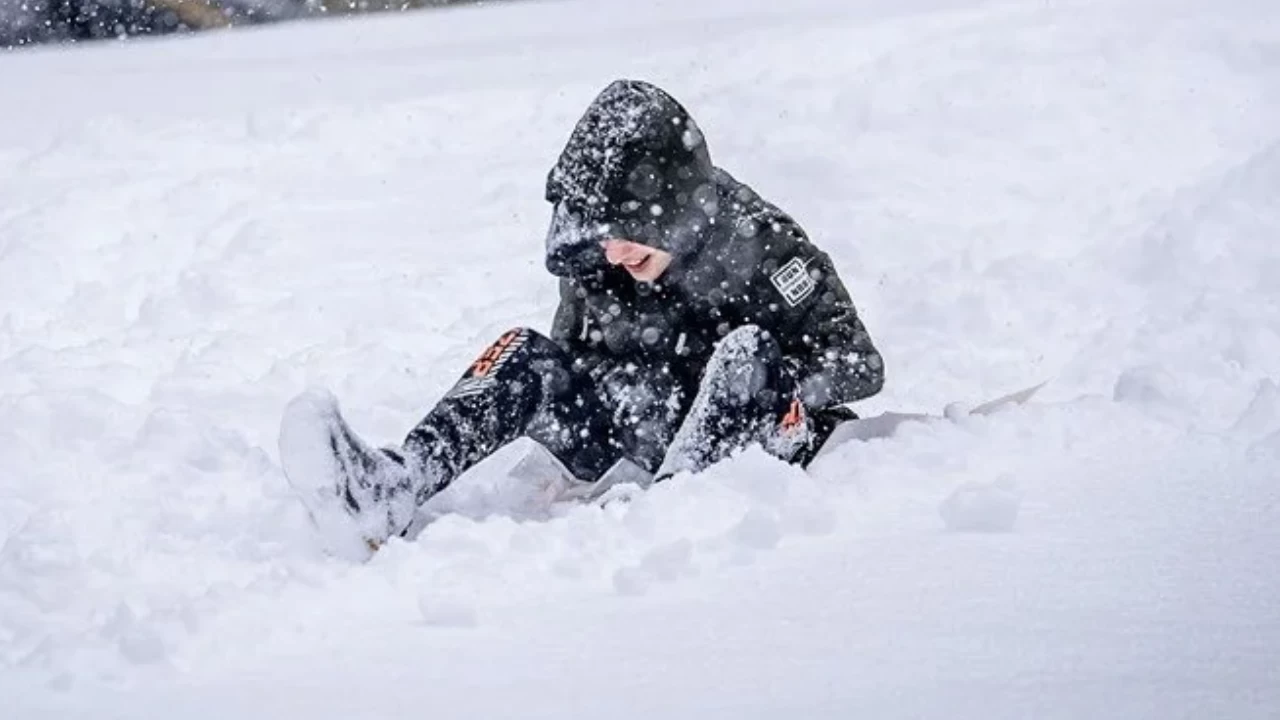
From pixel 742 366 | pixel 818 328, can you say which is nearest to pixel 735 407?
pixel 742 366

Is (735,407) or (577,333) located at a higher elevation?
(735,407)

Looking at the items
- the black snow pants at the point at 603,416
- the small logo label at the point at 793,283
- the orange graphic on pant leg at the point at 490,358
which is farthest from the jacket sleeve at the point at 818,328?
the orange graphic on pant leg at the point at 490,358

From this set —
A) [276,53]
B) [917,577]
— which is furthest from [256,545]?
[276,53]

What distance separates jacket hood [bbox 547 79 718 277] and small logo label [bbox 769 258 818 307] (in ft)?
0.67

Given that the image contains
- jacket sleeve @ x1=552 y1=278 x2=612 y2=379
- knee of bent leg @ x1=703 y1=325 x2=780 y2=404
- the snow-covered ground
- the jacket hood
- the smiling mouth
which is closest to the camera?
the snow-covered ground

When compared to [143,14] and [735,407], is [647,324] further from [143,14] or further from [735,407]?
[143,14]

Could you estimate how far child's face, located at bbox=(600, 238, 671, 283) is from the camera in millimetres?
3736

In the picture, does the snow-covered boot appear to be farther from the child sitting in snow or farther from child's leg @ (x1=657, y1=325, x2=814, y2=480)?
child's leg @ (x1=657, y1=325, x2=814, y2=480)

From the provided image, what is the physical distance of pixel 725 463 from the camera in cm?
331

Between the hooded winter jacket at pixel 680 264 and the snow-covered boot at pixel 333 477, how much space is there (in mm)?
753

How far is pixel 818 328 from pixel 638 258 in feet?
1.46

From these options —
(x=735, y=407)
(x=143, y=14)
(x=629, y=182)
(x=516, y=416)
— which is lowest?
(x=143, y=14)

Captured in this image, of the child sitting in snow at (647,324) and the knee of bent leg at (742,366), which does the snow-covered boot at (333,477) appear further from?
the knee of bent leg at (742,366)

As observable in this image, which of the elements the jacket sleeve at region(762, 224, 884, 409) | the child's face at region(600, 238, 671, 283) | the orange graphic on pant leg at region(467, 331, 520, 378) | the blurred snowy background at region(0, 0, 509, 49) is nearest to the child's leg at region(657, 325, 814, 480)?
the jacket sleeve at region(762, 224, 884, 409)
